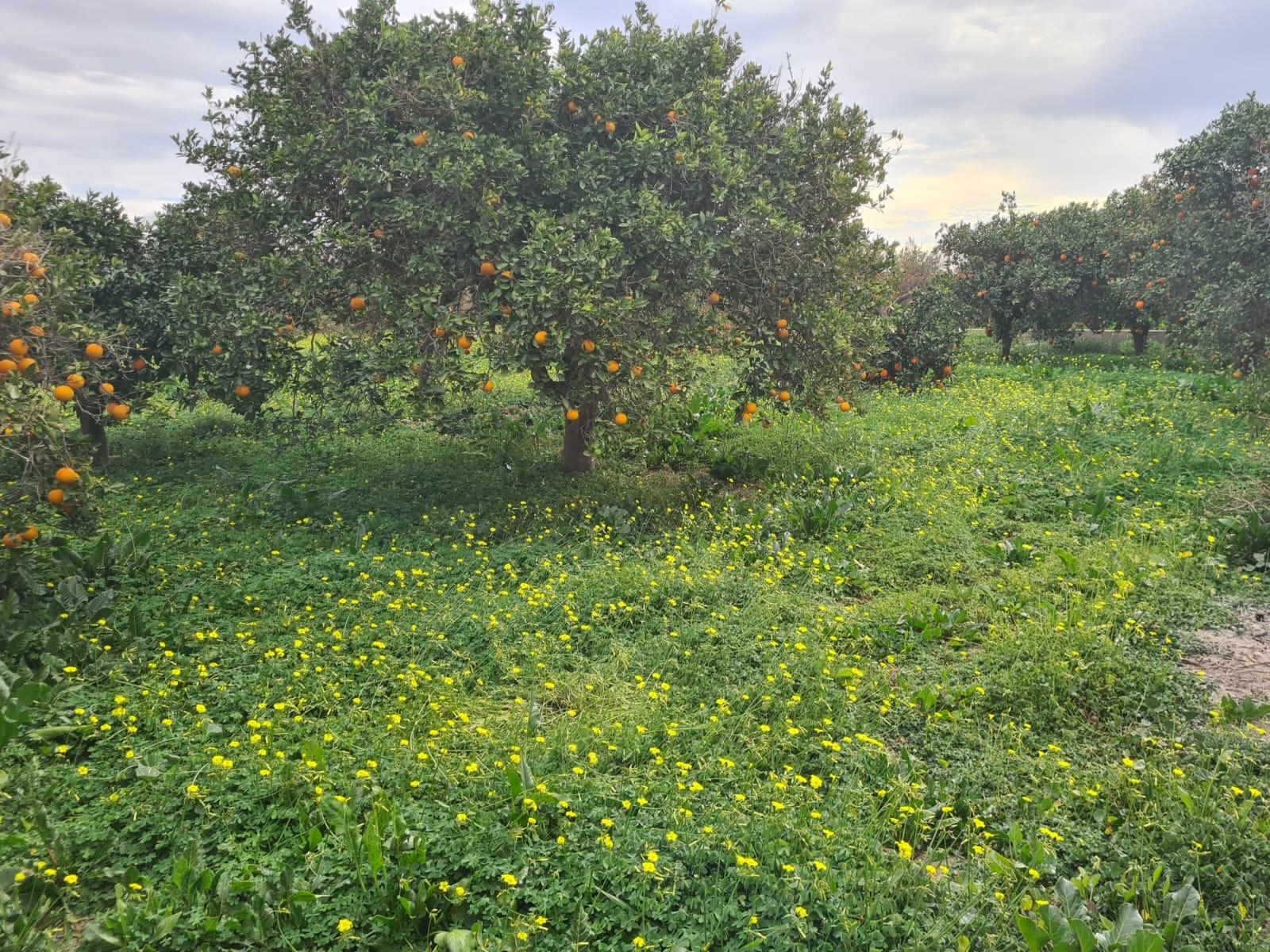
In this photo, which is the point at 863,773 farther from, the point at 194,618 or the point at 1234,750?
the point at 194,618

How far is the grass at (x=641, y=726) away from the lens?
298cm

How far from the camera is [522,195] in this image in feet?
22.4

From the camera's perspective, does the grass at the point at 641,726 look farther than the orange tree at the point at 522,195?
No

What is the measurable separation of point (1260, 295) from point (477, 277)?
10.1m

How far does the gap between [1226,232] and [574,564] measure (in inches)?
430

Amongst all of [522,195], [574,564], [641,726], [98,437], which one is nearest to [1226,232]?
[522,195]

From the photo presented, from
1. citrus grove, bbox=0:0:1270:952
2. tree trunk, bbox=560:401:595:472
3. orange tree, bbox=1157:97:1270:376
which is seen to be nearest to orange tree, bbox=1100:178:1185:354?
orange tree, bbox=1157:97:1270:376

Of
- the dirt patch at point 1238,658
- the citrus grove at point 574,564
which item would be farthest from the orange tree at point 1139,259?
the dirt patch at point 1238,658

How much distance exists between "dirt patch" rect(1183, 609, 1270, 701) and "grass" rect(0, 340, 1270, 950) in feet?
0.47

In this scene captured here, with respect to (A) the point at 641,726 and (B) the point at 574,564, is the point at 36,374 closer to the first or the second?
(B) the point at 574,564

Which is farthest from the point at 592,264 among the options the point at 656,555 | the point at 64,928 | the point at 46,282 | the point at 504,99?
the point at 64,928

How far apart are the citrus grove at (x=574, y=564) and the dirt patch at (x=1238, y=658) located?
2.4 inches

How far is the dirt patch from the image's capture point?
4.51 m

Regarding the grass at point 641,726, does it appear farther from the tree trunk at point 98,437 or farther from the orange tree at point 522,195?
the tree trunk at point 98,437
